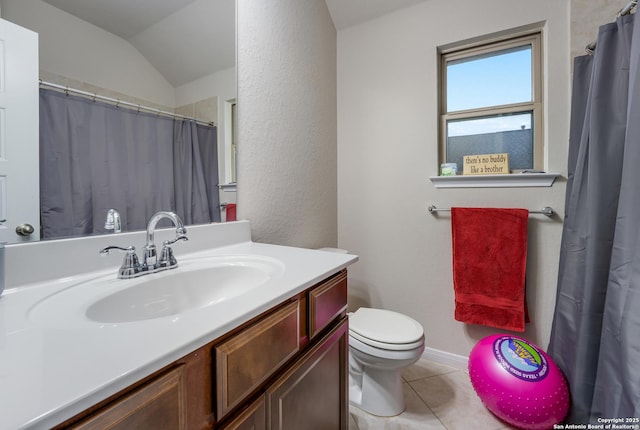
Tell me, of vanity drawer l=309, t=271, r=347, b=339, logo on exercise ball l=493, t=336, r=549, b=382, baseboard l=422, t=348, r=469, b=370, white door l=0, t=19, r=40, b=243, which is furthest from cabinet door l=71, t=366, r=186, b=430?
baseboard l=422, t=348, r=469, b=370

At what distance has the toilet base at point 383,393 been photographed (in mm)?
1325

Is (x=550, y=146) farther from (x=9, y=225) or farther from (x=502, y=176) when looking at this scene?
(x=9, y=225)

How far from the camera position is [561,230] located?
4.73ft

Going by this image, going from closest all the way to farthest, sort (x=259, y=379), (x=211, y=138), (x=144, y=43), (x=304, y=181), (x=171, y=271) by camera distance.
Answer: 1. (x=259, y=379)
2. (x=171, y=271)
3. (x=144, y=43)
4. (x=211, y=138)
5. (x=304, y=181)

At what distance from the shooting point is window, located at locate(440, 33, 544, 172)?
157 centimetres

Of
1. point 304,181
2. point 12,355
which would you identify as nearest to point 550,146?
point 304,181

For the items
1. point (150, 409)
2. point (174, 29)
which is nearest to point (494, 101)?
point (174, 29)

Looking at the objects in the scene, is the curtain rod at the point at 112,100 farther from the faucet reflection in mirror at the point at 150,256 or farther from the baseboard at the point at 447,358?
the baseboard at the point at 447,358

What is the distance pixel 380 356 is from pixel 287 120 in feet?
4.27

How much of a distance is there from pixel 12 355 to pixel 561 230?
2.03m

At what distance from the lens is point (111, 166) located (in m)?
0.82

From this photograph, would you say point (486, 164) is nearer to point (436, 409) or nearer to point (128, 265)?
point (436, 409)

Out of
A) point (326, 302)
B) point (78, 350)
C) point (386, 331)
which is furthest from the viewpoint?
point (386, 331)

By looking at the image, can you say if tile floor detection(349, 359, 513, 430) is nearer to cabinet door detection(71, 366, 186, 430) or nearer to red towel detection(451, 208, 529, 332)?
red towel detection(451, 208, 529, 332)
